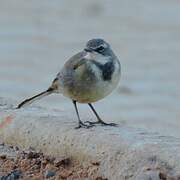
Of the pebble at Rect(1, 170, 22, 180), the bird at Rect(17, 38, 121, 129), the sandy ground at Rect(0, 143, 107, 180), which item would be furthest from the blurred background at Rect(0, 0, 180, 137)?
the pebble at Rect(1, 170, 22, 180)

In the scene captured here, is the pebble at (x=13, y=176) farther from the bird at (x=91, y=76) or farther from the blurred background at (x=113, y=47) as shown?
the blurred background at (x=113, y=47)

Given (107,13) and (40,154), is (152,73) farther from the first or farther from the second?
(40,154)

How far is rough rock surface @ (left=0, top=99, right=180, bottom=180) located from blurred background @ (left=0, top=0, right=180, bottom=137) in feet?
11.8

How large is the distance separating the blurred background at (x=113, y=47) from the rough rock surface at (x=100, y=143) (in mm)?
3589

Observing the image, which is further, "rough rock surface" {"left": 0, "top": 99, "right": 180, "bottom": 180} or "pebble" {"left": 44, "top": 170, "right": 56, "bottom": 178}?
"pebble" {"left": 44, "top": 170, "right": 56, "bottom": 178}

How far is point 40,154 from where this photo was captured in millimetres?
5887

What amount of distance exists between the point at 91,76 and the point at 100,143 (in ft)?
2.77

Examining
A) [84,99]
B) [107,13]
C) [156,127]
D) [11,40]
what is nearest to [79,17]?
[107,13]

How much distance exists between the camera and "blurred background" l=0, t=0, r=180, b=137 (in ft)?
38.0

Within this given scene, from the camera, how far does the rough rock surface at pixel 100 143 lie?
5.34 metres

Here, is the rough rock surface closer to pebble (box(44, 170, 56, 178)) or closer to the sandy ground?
the sandy ground

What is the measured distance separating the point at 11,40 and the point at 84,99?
8.76 meters

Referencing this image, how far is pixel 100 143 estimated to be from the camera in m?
5.67

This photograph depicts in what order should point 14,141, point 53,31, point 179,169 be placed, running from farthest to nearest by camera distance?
1. point 53,31
2. point 14,141
3. point 179,169
